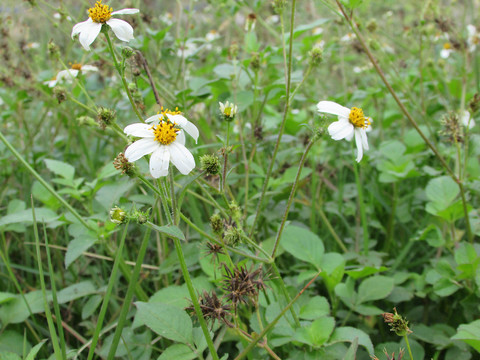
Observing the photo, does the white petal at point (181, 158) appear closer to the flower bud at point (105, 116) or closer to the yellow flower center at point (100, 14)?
the flower bud at point (105, 116)

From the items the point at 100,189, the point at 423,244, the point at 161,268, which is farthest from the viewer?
the point at 423,244

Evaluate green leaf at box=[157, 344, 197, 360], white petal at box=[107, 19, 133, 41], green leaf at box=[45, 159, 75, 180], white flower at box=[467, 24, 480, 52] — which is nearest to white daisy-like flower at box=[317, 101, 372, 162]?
white petal at box=[107, 19, 133, 41]

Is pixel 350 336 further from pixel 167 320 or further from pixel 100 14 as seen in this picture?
pixel 100 14

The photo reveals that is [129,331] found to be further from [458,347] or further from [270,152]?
[270,152]

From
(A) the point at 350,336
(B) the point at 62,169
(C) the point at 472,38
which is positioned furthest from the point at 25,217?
(C) the point at 472,38

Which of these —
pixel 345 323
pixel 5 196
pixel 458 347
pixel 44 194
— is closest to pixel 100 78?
pixel 5 196

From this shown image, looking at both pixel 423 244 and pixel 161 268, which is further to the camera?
pixel 423 244

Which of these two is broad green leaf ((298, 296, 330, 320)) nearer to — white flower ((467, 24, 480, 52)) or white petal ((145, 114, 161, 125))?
white petal ((145, 114, 161, 125))

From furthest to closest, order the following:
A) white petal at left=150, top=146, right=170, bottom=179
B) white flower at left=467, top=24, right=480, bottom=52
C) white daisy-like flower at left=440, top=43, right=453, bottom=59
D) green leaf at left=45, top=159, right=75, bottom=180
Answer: white daisy-like flower at left=440, top=43, right=453, bottom=59 < white flower at left=467, top=24, right=480, bottom=52 < green leaf at left=45, top=159, right=75, bottom=180 < white petal at left=150, top=146, right=170, bottom=179
